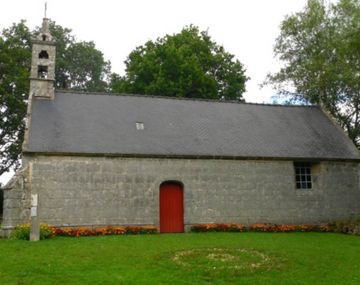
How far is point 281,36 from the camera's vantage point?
95.6 feet

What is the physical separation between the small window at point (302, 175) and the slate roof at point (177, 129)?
0.66 m

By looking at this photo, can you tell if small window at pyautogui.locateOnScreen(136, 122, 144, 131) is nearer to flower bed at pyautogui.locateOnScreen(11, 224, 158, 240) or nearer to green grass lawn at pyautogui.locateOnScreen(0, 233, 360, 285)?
flower bed at pyautogui.locateOnScreen(11, 224, 158, 240)

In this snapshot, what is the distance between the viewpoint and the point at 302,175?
20375mm

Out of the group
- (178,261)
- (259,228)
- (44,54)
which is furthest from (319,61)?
(178,261)

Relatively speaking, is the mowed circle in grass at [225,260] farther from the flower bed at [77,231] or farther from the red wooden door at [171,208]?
the red wooden door at [171,208]

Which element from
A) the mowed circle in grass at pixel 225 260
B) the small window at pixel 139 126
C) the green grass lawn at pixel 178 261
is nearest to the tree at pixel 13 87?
the small window at pixel 139 126

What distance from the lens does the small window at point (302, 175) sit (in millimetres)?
20234

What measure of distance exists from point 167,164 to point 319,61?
1417cm

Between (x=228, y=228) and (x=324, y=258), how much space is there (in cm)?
704

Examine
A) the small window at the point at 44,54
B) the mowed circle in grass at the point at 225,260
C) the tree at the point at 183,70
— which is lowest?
the mowed circle in grass at the point at 225,260

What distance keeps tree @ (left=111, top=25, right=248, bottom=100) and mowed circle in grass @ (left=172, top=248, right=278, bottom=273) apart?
790 inches

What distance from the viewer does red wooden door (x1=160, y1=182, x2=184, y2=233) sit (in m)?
18.0

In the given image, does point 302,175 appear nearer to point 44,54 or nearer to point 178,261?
point 178,261

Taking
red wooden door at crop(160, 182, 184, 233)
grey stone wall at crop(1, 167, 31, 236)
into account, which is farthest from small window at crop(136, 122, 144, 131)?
grey stone wall at crop(1, 167, 31, 236)
